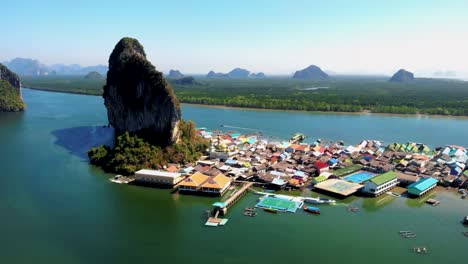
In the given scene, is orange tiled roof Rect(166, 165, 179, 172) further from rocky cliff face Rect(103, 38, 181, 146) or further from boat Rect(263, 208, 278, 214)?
boat Rect(263, 208, 278, 214)

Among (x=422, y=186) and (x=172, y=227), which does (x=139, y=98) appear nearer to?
(x=172, y=227)

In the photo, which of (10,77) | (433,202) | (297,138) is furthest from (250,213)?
(10,77)

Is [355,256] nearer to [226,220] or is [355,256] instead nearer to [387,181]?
[226,220]

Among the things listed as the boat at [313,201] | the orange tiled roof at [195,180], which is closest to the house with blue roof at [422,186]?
the boat at [313,201]

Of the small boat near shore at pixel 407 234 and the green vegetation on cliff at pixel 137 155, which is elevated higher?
the green vegetation on cliff at pixel 137 155

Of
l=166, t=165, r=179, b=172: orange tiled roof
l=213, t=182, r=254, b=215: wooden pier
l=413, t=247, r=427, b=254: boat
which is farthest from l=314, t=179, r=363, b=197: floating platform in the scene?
l=166, t=165, r=179, b=172: orange tiled roof

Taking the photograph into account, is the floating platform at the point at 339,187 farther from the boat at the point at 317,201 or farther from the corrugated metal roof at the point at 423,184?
the corrugated metal roof at the point at 423,184
